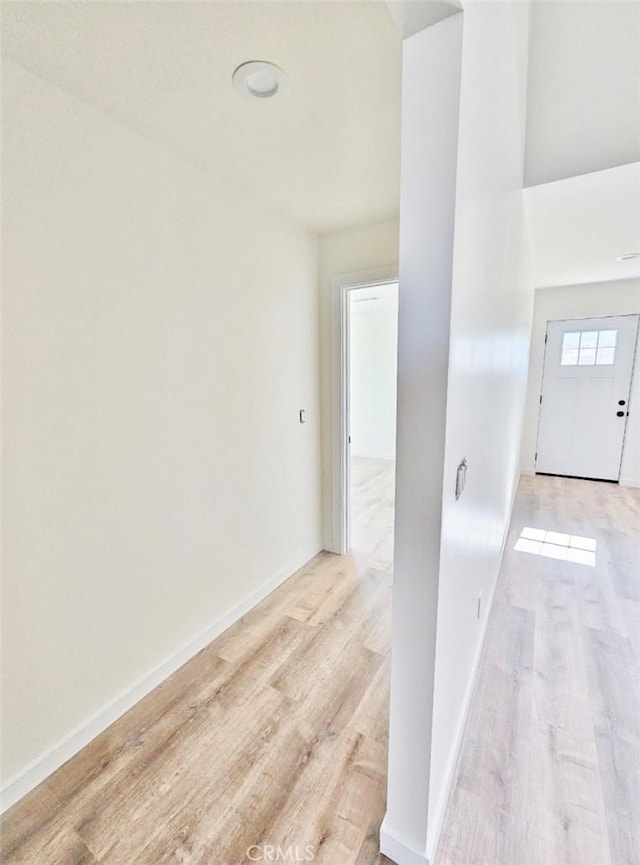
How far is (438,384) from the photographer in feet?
2.79

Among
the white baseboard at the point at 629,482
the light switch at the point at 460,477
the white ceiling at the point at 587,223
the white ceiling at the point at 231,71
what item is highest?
the white ceiling at the point at 587,223

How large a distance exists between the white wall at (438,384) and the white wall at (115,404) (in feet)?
3.77

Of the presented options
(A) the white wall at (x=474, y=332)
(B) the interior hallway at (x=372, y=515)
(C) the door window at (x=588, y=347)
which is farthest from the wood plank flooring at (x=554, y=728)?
(C) the door window at (x=588, y=347)

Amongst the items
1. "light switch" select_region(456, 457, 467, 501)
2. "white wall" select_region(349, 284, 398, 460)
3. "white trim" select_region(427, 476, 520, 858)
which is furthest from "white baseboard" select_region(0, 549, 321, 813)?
"white wall" select_region(349, 284, 398, 460)

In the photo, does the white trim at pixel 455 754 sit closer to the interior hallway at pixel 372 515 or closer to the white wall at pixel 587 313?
the interior hallway at pixel 372 515

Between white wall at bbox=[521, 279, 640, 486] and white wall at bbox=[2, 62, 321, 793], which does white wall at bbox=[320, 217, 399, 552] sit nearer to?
white wall at bbox=[2, 62, 321, 793]

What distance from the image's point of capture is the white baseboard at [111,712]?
4.18ft

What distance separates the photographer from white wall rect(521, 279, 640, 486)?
436 cm

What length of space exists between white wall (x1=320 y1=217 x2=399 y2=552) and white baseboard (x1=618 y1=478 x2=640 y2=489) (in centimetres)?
392

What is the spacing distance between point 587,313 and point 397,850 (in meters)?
5.30

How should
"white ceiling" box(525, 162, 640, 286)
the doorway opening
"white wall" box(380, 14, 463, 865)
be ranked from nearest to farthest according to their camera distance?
"white wall" box(380, 14, 463, 865) → "white ceiling" box(525, 162, 640, 286) → the doorway opening

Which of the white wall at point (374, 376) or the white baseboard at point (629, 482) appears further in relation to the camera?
the white wall at point (374, 376)

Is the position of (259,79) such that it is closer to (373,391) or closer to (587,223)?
(587,223)

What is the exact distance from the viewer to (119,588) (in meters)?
1.55
